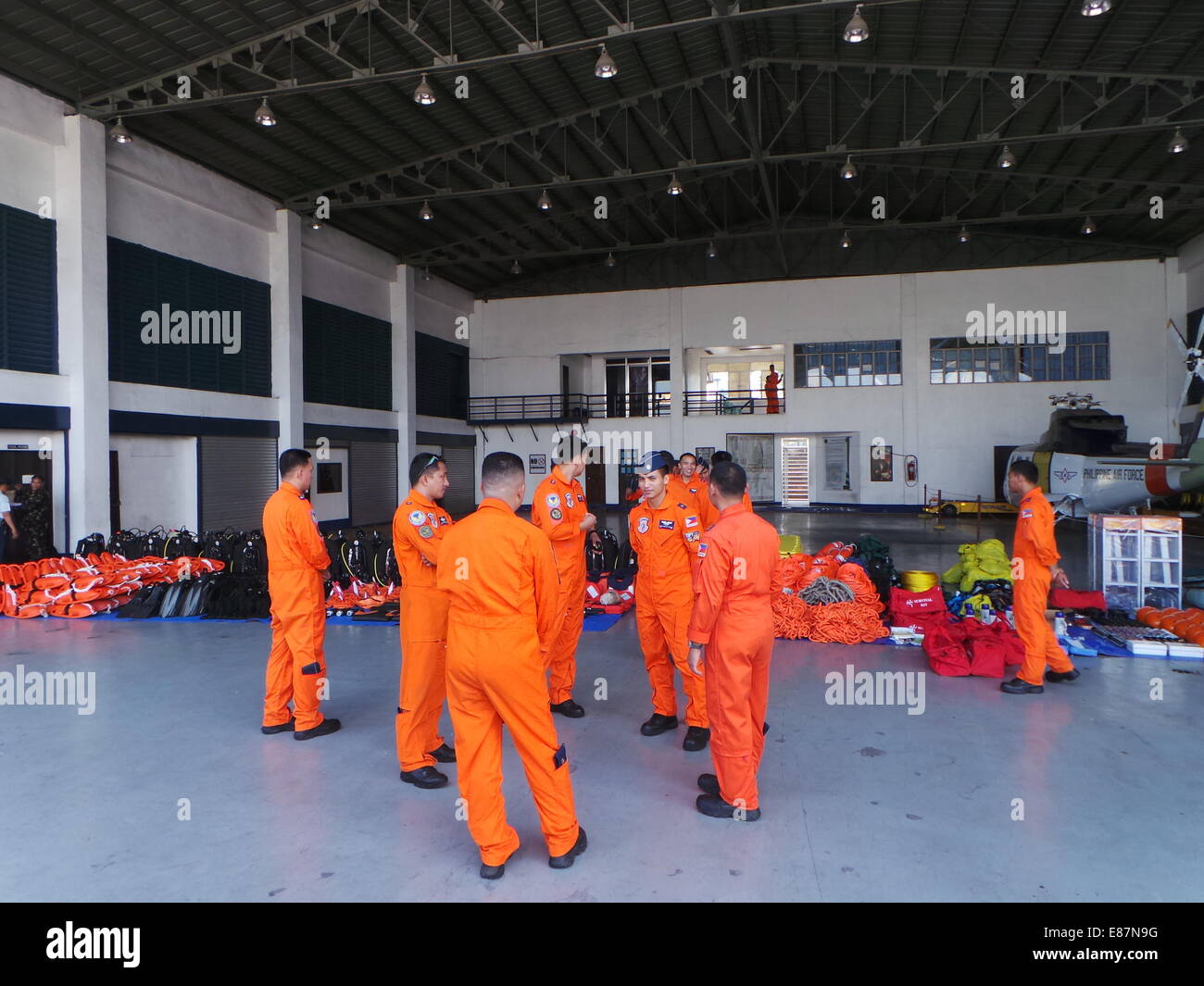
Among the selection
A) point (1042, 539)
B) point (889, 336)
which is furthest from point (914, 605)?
point (889, 336)

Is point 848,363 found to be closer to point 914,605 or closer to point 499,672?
point 914,605

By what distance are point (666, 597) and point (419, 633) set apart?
1713 millimetres

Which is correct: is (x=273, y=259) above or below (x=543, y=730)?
above

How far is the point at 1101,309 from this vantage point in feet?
76.5

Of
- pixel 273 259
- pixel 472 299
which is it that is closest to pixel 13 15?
pixel 273 259

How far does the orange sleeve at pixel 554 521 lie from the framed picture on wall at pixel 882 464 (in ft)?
71.8

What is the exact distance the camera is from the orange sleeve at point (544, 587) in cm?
337

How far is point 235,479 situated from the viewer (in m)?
16.9

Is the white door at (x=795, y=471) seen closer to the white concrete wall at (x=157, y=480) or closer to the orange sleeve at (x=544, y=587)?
the white concrete wall at (x=157, y=480)

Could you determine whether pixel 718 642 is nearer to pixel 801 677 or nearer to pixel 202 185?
pixel 801 677

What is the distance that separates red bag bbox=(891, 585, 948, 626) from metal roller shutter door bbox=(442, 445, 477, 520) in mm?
18650

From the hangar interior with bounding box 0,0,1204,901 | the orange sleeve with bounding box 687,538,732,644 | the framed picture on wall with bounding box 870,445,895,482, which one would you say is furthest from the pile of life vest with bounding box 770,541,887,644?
the framed picture on wall with bounding box 870,445,895,482

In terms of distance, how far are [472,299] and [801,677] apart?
24.5 metres

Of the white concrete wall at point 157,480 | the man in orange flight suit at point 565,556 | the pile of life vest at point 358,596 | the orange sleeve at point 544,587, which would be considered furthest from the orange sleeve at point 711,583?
the white concrete wall at point 157,480
